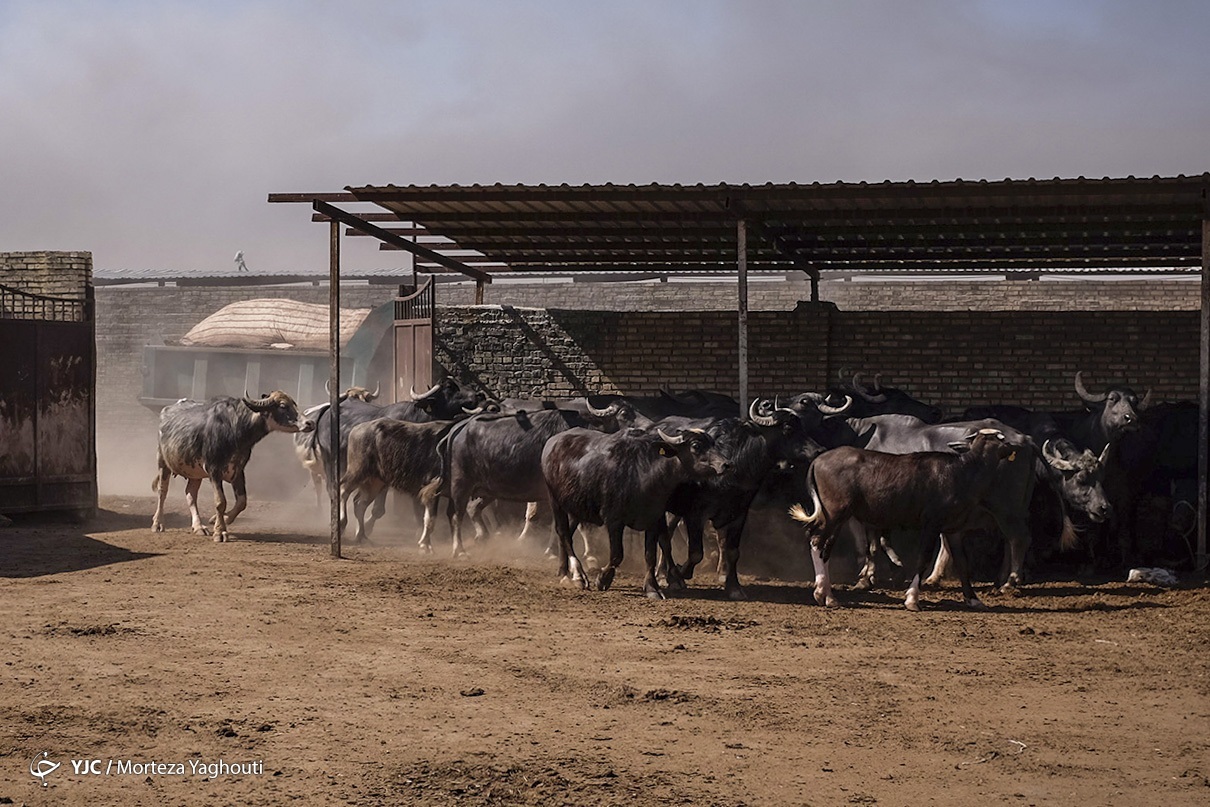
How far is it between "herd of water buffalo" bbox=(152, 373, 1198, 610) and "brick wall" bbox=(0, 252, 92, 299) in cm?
359

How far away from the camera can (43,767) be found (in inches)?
249

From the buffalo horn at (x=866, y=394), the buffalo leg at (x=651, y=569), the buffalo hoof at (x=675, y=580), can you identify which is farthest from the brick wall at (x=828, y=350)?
the buffalo leg at (x=651, y=569)

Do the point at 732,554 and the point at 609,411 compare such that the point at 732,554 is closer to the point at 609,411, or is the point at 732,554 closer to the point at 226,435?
the point at 609,411

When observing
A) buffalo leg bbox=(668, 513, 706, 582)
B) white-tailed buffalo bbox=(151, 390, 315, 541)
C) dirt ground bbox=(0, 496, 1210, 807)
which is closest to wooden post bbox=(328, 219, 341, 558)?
dirt ground bbox=(0, 496, 1210, 807)

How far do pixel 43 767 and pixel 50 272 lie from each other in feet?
46.8

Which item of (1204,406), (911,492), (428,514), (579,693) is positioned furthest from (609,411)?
(579,693)

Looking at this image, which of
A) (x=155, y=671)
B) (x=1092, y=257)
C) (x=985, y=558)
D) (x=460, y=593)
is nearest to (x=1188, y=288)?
(x=1092, y=257)

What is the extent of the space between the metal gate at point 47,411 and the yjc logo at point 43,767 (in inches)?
455

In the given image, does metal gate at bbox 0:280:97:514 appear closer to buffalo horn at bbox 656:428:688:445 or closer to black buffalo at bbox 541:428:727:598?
black buffalo at bbox 541:428:727:598

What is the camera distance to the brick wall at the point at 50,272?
18842mm

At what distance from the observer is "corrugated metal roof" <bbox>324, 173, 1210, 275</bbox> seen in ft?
42.1

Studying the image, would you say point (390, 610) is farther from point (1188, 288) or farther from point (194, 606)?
point (1188, 288)

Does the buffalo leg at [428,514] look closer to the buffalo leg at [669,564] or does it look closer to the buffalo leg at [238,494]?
the buffalo leg at [238,494]

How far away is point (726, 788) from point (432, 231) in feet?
35.1
